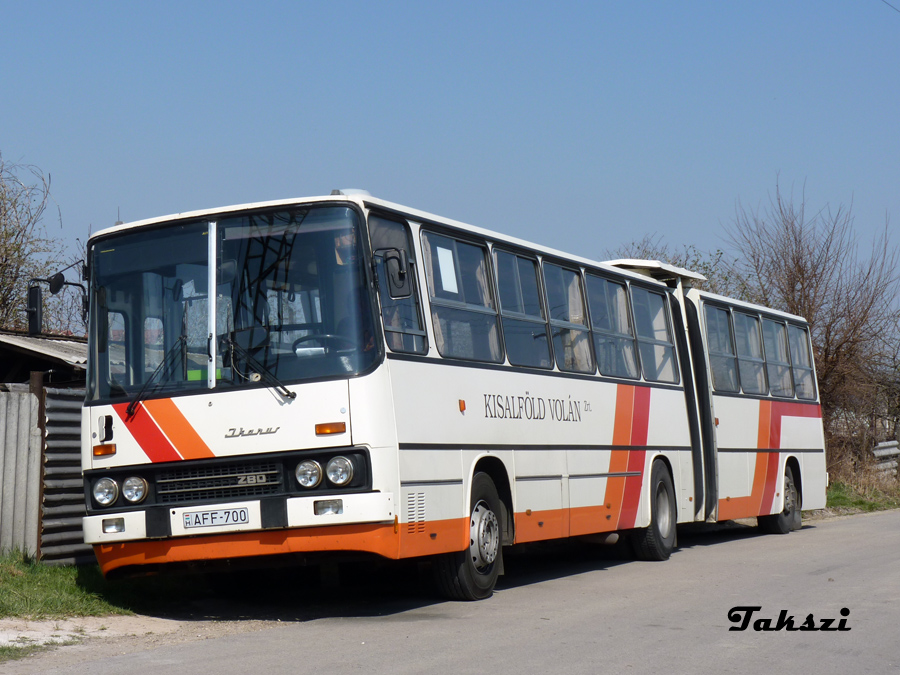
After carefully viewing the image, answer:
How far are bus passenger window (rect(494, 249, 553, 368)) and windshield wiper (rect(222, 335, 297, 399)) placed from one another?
2.87 meters

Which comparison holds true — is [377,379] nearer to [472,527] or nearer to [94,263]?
[472,527]

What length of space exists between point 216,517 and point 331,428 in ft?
3.59

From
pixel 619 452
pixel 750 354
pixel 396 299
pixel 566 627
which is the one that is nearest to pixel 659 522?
pixel 619 452

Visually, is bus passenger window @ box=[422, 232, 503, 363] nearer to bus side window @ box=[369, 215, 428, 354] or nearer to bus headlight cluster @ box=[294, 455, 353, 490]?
bus side window @ box=[369, 215, 428, 354]

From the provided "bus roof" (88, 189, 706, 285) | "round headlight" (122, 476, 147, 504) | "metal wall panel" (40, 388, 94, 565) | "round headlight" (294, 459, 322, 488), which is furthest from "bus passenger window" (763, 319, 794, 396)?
"round headlight" (122, 476, 147, 504)

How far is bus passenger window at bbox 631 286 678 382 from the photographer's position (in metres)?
14.3

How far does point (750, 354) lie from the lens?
17.7 m

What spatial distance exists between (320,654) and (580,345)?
19.9 ft

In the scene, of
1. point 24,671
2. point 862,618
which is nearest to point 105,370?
point 24,671

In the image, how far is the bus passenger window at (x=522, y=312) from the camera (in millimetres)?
10883

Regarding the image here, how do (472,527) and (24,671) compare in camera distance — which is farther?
(472,527)

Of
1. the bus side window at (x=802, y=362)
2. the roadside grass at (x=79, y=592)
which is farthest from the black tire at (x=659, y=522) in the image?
the bus side window at (x=802, y=362)

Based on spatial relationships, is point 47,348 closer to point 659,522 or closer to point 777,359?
point 659,522

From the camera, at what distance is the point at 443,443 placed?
9391mm
